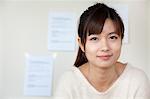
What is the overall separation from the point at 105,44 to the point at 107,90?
0.21 m

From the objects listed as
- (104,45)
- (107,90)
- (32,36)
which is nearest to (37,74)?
(32,36)

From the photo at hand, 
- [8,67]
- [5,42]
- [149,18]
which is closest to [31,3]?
[5,42]

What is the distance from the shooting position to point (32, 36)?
1.30 meters

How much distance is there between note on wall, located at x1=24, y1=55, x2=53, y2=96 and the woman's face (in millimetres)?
448

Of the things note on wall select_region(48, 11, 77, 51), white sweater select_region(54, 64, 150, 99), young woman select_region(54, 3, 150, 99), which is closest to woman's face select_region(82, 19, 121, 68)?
young woman select_region(54, 3, 150, 99)

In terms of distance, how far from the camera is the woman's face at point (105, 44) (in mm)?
871

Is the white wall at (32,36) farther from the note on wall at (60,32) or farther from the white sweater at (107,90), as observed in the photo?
the white sweater at (107,90)

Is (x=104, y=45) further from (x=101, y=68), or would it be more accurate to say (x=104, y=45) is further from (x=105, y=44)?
(x=101, y=68)

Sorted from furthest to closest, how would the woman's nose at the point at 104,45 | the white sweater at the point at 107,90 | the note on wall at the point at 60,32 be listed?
the note on wall at the point at 60,32, the white sweater at the point at 107,90, the woman's nose at the point at 104,45

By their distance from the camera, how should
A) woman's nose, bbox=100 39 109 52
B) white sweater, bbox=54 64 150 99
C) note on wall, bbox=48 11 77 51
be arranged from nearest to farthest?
1. woman's nose, bbox=100 39 109 52
2. white sweater, bbox=54 64 150 99
3. note on wall, bbox=48 11 77 51

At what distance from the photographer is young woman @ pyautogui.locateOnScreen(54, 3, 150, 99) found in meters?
0.88

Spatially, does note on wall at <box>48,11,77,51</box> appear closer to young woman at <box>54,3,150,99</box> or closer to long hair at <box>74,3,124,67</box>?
young woman at <box>54,3,150,99</box>

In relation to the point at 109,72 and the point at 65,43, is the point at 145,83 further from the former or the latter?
the point at 65,43

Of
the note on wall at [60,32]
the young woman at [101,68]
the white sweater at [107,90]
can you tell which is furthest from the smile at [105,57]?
the note on wall at [60,32]
